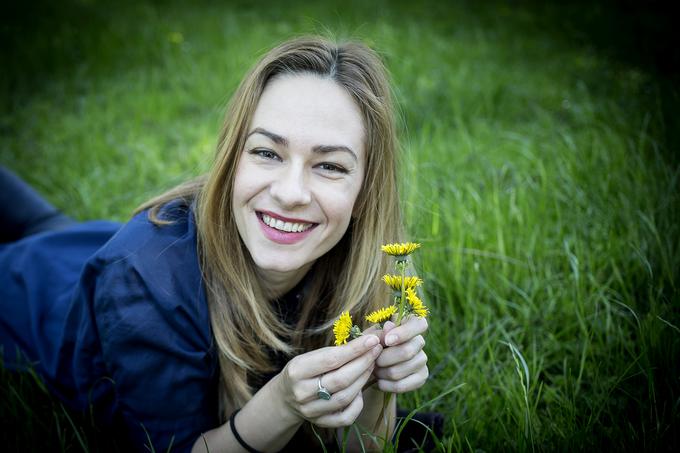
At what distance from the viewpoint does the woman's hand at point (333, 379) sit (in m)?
1.23

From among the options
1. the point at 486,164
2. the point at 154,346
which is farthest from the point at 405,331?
the point at 486,164

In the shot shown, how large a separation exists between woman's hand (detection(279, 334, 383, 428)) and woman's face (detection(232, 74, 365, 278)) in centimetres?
37

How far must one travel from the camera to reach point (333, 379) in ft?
4.11

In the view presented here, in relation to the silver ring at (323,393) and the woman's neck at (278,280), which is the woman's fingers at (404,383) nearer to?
the silver ring at (323,393)

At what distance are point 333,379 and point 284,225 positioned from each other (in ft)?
1.58

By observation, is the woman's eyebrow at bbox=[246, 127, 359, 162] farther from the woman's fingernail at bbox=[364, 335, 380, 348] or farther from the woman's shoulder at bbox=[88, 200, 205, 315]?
the woman's fingernail at bbox=[364, 335, 380, 348]

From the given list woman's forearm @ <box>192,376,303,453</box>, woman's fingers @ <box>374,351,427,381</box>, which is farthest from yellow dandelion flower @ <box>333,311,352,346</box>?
woman's forearm @ <box>192,376,303,453</box>

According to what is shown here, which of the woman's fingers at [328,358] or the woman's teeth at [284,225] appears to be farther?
the woman's teeth at [284,225]

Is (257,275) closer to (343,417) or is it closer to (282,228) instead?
(282,228)

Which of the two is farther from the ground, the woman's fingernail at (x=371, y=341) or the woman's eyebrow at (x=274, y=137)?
the woman's eyebrow at (x=274, y=137)

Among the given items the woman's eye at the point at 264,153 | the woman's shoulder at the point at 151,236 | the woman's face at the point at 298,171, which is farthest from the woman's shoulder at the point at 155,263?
the woman's eye at the point at 264,153

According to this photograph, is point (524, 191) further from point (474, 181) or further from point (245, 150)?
point (245, 150)

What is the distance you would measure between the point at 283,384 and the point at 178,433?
458 millimetres

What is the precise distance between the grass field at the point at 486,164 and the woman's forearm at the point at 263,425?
0.42m
